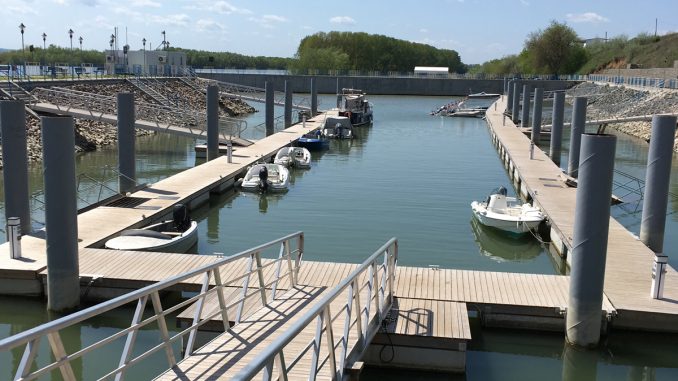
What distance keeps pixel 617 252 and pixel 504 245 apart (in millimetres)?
4175

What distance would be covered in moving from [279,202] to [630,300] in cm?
1251

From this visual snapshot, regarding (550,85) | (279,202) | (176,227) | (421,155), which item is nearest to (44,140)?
(176,227)

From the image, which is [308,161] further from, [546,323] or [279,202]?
[546,323]

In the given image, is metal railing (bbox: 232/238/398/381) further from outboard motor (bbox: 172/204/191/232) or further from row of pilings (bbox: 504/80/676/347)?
outboard motor (bbox: 172/204/191/232)

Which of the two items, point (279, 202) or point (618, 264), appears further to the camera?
point (279, 202)

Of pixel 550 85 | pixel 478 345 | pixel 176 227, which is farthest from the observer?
pixel 550 85

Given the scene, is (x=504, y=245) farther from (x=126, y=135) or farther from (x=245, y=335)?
(x=245, y=335)

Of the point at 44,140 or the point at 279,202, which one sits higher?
the point at 44,140

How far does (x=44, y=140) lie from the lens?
1060 centimetres

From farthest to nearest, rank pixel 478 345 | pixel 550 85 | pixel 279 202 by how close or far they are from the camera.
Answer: pixel 550 85 → pixel 279 202 → pixel 478 345

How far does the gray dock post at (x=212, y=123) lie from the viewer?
2708cm

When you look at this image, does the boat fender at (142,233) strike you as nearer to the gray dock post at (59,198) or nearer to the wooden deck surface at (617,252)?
the gray dock post at (59,198)

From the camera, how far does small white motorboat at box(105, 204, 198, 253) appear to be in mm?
13555

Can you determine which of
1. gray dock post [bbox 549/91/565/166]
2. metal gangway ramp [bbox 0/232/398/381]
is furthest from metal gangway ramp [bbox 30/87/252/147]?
metal gangway ramp [bbox 0/232/398/381]
